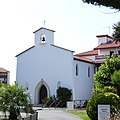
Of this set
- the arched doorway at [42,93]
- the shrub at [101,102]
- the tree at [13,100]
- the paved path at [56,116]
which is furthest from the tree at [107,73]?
the arched doorway at [42,93]

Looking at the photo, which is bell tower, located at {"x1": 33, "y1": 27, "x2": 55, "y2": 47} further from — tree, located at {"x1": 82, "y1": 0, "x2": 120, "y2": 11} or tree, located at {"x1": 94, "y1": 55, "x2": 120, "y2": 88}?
tree, located at {"x1": 82, "y1": 0, "x2": 120, "y2": 11}

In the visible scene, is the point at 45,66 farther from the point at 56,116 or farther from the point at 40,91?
the point at 56,116

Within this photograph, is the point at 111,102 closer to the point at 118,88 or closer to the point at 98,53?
the point at 118,88

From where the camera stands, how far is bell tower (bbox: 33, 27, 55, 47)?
157 ft

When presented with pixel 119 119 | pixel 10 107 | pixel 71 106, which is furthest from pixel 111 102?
pixel 71 106

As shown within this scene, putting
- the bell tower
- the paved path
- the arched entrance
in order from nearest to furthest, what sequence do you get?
the paved path → the arched entrance → the bell tower

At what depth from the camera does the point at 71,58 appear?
148 ft

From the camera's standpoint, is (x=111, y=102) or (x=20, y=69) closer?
(x=111, y=102)

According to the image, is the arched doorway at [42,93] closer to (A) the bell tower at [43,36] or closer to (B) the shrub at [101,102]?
(A) the bell tower at [43,36]

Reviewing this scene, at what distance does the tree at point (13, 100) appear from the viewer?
2328 cm

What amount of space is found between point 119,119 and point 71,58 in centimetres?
3328

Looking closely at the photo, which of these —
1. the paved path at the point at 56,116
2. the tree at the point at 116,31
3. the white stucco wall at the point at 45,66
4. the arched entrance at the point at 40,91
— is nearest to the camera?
the tree at the point at 116,31

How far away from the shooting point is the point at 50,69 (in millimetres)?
46812

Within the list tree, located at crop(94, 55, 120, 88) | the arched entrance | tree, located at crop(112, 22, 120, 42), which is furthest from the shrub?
the arched entrance
